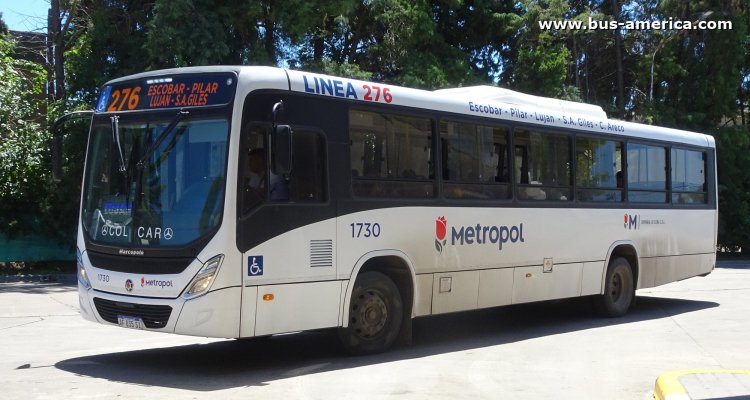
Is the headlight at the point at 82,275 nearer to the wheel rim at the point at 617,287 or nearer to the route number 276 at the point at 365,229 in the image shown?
the route number 276 at the point at 365,229

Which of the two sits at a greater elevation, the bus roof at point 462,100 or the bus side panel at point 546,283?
the bus roof at point 462,100

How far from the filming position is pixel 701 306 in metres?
16.8

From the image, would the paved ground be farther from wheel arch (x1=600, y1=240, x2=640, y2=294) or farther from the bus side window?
the bus side window

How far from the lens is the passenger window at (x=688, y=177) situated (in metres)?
16.2

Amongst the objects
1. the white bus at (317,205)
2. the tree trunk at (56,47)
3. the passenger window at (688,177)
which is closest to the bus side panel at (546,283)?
the white bus at (317,205)

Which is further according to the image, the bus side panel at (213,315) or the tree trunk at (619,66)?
the tree trunk at (619,66)

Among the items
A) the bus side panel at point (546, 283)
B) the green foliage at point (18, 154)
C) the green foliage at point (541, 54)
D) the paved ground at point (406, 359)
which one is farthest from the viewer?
the green foliage at point (541, 54)

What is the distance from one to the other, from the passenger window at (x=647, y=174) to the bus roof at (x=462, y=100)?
254 millimetres

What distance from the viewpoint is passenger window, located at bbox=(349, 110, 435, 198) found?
10188 mm

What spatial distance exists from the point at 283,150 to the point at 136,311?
2.23 metres

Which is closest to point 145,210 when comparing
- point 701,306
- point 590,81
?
point 701,306

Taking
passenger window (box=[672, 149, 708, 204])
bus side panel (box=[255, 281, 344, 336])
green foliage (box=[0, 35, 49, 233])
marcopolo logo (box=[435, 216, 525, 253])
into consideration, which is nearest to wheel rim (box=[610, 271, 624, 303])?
passenger window (box=[672, 149, 708, 204])

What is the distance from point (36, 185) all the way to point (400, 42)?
452 inches

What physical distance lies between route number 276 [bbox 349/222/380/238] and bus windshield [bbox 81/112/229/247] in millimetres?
1848
